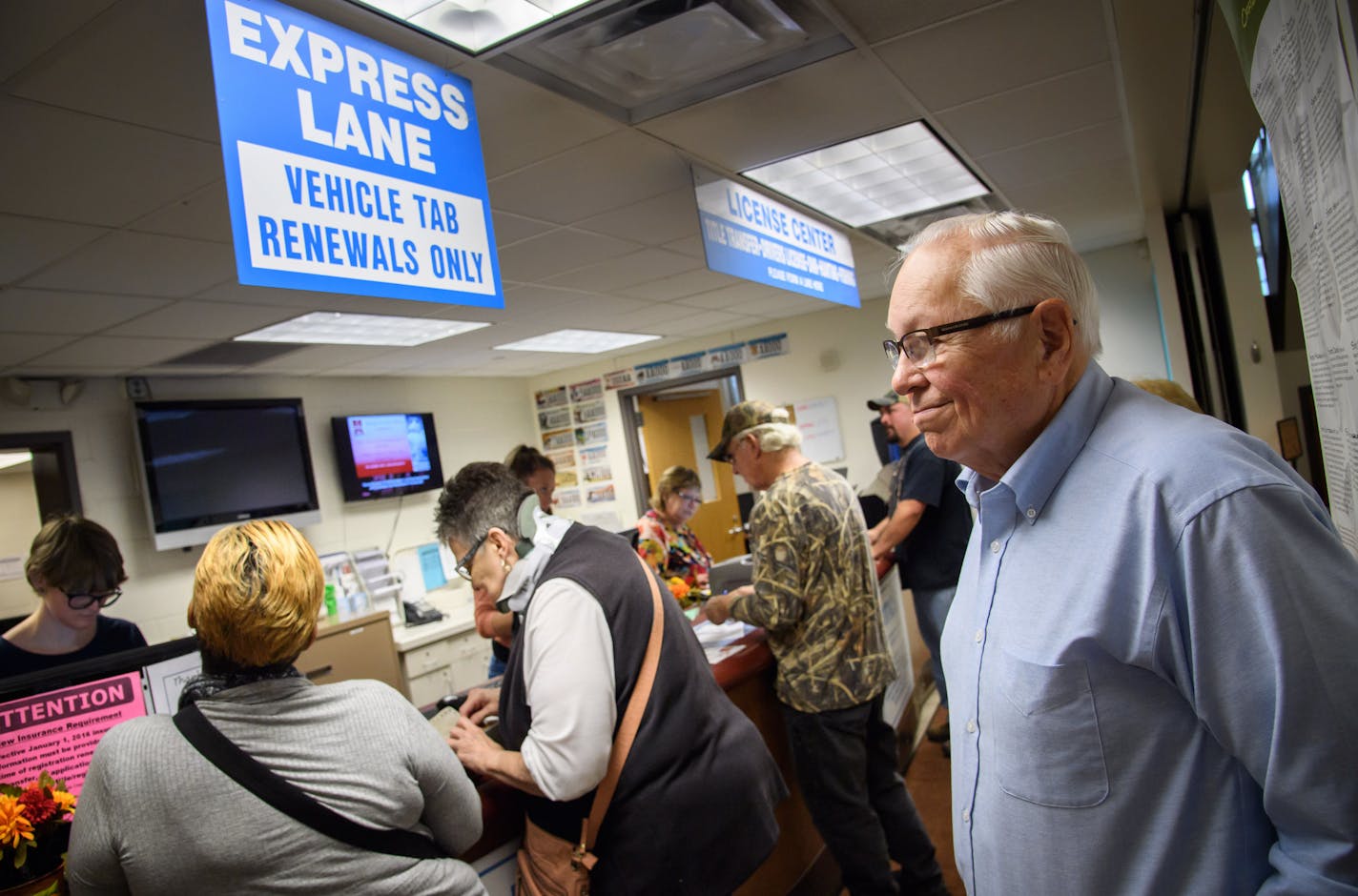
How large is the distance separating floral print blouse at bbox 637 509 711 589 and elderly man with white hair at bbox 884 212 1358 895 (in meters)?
2.75

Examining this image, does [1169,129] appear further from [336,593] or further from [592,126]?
[336,593]

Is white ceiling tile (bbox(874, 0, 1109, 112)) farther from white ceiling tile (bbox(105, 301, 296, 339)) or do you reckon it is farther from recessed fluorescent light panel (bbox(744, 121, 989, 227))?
white ceiling tile (bbox(105, 301, 296, 339))

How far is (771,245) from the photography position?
3561 mm

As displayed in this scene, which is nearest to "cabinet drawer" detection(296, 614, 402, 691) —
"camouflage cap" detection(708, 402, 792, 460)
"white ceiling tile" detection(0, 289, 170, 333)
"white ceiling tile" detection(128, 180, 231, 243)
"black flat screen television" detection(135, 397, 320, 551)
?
"black flat screen television" detection(135, 397, 320, 551)

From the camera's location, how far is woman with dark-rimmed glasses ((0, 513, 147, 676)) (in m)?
2.66

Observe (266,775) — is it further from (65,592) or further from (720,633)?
(65,592)

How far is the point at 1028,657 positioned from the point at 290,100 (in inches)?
62.5

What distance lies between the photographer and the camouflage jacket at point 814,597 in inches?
89.1

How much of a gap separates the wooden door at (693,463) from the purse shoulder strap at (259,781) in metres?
6.34

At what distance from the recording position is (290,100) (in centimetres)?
154

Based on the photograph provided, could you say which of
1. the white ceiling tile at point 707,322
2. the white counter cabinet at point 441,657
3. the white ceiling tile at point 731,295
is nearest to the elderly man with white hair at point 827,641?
the white ceiling tile at point 731,295

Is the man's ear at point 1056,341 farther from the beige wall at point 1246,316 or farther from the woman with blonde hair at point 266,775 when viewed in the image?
the beige wall at point 1246,316

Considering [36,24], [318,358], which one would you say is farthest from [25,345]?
[36,24]

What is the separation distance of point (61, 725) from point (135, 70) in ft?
4.66
